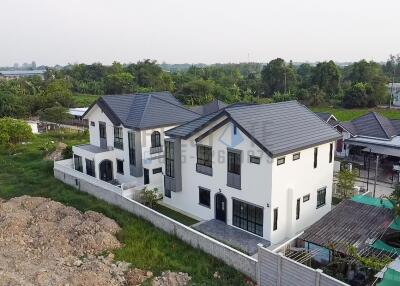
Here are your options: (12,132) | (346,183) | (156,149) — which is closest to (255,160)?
(346,183)

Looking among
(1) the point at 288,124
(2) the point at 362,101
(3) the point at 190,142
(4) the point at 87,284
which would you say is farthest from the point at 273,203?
(2) the point at 362,101

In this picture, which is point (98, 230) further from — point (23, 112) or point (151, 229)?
point (23, 112)

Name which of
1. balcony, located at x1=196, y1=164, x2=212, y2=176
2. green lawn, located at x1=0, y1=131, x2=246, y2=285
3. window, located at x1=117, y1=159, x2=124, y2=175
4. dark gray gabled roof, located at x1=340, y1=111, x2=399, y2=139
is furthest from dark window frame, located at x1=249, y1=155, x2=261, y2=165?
dark gray gabled roof, located at x1=340, y1=111, x2=399, y2=139

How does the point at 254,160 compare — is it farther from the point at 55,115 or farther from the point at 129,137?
the point at 55,115

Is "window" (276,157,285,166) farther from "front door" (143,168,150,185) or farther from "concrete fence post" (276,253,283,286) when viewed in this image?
"front door" (143,168,150,185)

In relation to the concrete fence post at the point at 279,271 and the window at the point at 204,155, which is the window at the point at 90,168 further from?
the concrete fence post at the point at 279,271

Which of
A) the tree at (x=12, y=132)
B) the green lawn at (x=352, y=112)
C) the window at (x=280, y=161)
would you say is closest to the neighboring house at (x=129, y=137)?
the window at (x=280, y=161)
